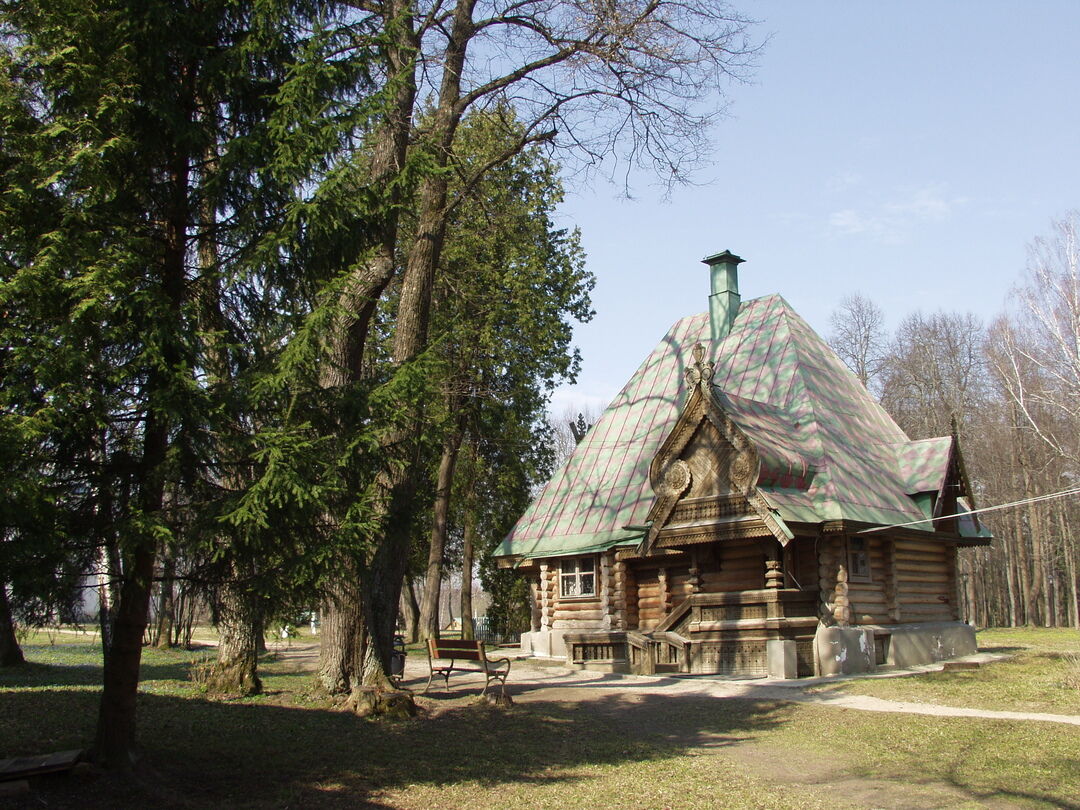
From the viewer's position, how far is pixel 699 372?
19.8m

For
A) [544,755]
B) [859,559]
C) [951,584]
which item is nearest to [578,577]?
[859,559]

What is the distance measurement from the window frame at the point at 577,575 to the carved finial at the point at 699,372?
21.5ft

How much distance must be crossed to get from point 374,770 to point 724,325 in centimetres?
1955

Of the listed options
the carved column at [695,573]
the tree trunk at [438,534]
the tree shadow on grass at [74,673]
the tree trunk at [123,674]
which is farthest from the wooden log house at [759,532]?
the tree trunk at [123,674]

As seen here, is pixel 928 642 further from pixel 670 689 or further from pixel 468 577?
pixel 468 577

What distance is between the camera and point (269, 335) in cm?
867

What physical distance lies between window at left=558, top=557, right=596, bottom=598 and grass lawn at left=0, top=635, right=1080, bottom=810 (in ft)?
32.5

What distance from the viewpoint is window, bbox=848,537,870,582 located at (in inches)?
765

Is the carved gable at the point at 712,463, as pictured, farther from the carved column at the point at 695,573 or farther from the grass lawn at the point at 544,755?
the grass lawn at the point at 544,755

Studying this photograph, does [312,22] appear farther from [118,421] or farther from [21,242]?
[118,421]

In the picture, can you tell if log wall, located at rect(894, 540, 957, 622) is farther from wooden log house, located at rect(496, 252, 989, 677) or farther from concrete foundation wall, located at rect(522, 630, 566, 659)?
concrete foundation wall, located at rect(522, 630, 566, 659)

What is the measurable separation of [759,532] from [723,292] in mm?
10056

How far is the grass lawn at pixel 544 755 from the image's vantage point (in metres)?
8.05

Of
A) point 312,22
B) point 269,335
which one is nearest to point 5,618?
point 269,335
